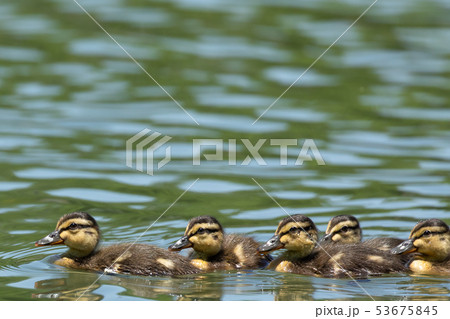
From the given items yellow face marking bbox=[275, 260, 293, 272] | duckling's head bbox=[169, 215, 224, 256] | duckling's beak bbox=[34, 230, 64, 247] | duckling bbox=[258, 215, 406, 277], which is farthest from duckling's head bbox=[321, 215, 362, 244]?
duckling's beak bbox=[34, 230, 64, 247]

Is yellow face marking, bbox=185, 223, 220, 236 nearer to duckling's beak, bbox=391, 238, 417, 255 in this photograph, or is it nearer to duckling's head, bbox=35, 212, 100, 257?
duckling's head, bbox=35, 212, 100, 257

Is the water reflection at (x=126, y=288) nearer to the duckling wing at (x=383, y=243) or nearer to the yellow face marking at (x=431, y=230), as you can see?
the duckling wing at (x=383, y=243)

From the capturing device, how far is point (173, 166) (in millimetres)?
11102

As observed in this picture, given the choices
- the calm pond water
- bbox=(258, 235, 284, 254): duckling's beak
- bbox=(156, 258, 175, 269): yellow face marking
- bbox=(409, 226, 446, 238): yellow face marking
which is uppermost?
the calm pond water

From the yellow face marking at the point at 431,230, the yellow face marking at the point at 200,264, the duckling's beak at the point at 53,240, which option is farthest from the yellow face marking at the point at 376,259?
the duckling's beak at the point at 53,240

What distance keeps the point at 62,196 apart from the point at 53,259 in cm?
182

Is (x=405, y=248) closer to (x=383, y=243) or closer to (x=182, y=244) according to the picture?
(x=383, y=243)

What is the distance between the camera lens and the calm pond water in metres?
8.17

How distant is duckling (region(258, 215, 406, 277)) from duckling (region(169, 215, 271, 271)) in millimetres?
209

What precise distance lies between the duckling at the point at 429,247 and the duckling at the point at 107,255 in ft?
5.56

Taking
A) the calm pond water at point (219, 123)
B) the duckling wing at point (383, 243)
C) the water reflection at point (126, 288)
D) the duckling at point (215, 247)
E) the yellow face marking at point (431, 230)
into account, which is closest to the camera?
the water reflection at point (126, 288)

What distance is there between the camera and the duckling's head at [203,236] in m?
8.02

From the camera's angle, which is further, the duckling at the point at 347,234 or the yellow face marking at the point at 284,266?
the duckling at the point at 347,234

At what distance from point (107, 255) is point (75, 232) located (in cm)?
31
